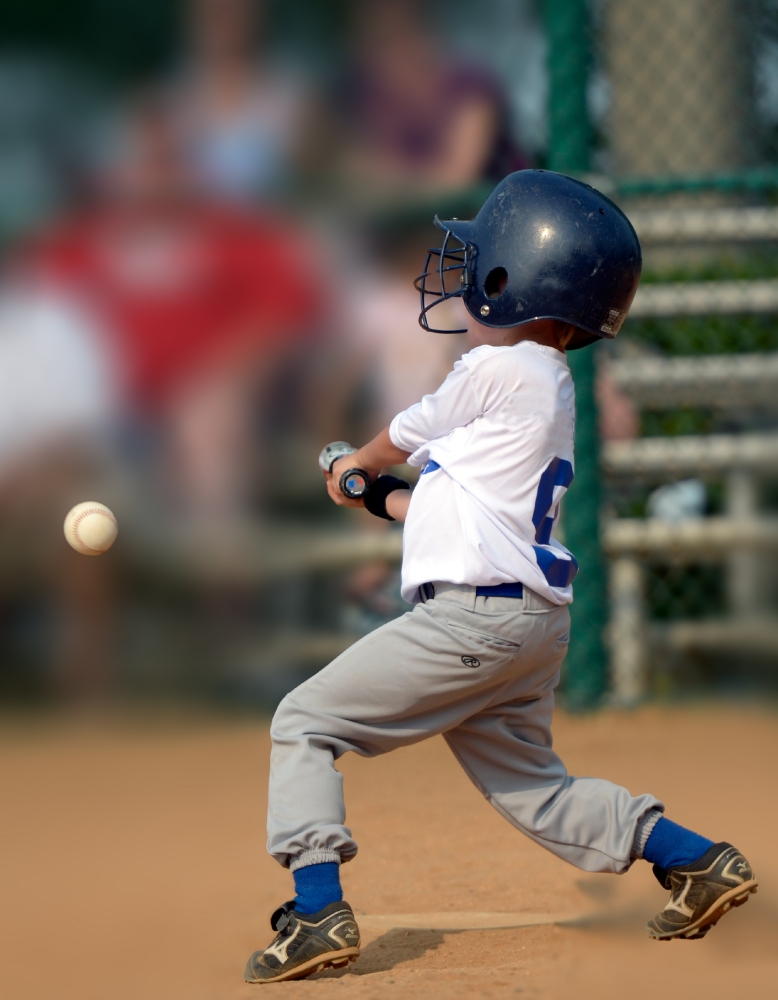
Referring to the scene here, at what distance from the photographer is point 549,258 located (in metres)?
2.31

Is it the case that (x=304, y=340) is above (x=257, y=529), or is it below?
above

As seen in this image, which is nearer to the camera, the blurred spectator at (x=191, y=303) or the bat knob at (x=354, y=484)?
the bat knob at (x=354, y=484)

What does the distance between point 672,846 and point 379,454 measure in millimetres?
954

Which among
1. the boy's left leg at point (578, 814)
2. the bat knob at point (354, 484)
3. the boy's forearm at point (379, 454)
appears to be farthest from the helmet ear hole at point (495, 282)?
the boy's left leg at point (578, 814)

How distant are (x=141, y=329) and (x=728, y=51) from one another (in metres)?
2.95

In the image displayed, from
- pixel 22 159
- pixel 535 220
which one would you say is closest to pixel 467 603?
pixel 535 220

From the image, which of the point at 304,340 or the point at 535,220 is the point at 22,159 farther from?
the point at 535,220

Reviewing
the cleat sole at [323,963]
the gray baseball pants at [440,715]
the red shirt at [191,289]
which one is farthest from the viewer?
the red shirt at [191,289]

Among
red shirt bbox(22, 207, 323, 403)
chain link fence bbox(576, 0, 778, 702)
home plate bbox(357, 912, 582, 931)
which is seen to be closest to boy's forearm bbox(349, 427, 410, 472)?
home plate bbox(357, 912, 582, 931)

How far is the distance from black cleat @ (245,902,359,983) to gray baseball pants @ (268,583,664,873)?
3.8 inches

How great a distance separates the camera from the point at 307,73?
5730 millimetres

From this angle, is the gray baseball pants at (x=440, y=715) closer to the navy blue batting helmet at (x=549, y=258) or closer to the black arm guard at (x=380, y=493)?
the black arm guard at (x=380, y=493)

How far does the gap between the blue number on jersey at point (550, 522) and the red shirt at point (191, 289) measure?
345cm

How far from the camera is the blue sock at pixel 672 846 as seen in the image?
90.0 inches
